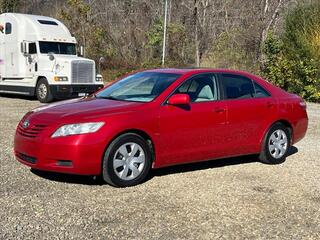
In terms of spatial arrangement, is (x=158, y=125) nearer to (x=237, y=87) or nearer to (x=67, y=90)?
(x=237, y=87)

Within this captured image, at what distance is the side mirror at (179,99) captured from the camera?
21.6ft

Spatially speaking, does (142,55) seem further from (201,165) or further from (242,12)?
(201,165)

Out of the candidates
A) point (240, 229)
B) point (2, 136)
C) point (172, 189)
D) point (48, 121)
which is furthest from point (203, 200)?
point (2, 136)

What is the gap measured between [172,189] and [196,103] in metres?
1.28

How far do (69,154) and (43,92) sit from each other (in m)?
12.4

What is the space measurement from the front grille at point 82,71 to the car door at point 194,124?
11.3m

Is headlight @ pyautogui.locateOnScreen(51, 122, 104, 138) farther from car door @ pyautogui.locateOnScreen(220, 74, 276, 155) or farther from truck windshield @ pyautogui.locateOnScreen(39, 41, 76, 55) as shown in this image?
truck windshield @ pyautogui.locateOnScreen(39, 41, 76, 55)

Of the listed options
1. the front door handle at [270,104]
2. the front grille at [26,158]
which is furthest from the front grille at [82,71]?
the front grille at [26,158]

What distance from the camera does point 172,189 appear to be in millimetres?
6289

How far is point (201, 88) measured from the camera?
23.5ft

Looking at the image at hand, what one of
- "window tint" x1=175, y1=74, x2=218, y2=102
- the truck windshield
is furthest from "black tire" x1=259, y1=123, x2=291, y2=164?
the truck windshield

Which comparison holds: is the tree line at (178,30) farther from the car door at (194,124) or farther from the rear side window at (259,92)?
the car door at (194,124)

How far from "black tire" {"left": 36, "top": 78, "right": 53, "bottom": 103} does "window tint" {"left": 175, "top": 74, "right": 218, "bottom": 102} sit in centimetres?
1119

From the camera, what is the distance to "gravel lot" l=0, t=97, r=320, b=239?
484 cm
